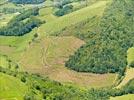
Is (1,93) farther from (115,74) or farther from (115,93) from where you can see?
(115,74)

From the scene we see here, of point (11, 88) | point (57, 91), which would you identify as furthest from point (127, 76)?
point (11, 88)

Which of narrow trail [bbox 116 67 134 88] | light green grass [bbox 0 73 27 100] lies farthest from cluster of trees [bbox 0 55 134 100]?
narrow trail [bbox 116 67 134 88]

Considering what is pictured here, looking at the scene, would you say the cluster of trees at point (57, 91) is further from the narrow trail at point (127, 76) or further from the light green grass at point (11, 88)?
the narrow trail at point (127, 76)

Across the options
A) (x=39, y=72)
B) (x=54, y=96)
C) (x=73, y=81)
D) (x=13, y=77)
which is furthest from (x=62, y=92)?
(x=39, y=72)

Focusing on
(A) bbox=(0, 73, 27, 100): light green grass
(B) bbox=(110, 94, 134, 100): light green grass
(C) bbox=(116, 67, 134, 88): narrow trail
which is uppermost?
(A) bbox=(0, 73, 27, 100): light green grass

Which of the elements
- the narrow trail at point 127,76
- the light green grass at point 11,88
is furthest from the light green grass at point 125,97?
the light green grass at point 11,88

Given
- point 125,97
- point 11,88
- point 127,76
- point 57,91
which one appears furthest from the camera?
point 127,76

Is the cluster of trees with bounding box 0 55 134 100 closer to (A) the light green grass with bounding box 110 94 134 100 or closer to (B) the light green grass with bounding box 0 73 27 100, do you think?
(B) the light green grass with bounding box 0 73 27 100

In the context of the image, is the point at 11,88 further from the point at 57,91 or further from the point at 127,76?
the point at 127,76
